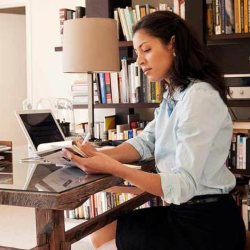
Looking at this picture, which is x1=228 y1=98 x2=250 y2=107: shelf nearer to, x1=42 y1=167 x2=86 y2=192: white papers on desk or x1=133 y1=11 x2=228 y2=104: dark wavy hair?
x1=133 y1=11 x2=228 y2=104: dark wavy hair

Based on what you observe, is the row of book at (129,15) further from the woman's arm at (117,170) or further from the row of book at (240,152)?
the woman's arm at (117,170)

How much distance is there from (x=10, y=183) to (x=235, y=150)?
167 centimetres

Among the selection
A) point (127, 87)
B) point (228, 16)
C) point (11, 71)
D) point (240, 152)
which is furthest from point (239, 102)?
point (11, 71)

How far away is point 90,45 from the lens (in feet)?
7.58

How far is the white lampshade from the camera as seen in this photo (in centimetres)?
230

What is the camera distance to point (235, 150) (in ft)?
8.61

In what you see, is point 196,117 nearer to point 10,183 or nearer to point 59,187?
point 59,187

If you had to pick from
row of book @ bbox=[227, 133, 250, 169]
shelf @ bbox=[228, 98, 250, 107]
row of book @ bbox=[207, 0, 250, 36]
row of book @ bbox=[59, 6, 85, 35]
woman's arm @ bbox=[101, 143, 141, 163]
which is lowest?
row of book @ bbox=[227, 133, 250, 169]

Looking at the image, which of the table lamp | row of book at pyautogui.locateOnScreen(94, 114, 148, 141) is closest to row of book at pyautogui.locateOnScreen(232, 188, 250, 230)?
row of book at pyautogui.locateOnScreen(94, 114, 148, 141)

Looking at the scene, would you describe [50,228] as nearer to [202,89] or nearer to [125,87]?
[202,89]

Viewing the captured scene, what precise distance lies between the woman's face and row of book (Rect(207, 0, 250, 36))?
1.26 m

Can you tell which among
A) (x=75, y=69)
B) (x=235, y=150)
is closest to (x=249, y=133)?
(x=235, y=150)

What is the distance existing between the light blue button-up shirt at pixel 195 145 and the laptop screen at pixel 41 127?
0.56 meters

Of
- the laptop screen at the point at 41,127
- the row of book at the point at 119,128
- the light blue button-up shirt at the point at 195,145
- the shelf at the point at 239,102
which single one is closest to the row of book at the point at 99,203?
the row of book at the point at 119,128
